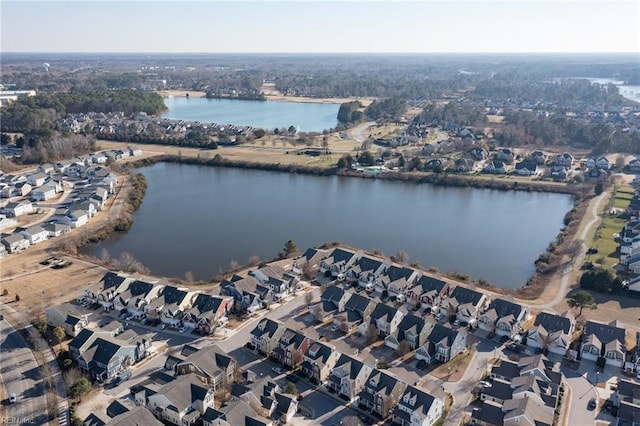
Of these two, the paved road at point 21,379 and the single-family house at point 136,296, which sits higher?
the single-family house at point 136,296

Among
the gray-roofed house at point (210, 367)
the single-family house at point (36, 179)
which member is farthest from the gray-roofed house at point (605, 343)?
the single-family house at point (36, 179)

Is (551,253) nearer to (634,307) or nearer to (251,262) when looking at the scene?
(634,307)

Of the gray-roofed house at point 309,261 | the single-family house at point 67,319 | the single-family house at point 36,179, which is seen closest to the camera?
the single-family house at point 67,319

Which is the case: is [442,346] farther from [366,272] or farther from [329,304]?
[366,272]

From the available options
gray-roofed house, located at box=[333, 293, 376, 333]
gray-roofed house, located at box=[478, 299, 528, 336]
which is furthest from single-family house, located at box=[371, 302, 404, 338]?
gray-roofed house, located at box=[478, 299, 528, 336]

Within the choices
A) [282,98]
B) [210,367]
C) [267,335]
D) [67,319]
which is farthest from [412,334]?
[282,98]

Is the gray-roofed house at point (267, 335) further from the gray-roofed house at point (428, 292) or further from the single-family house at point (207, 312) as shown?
the gray-roofed house at point (428, 292)

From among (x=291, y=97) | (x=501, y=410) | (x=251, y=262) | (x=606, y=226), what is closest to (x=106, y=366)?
(x=251, y=262)
